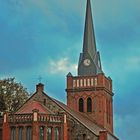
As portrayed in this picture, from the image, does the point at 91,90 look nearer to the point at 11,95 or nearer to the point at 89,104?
the point at 89,104

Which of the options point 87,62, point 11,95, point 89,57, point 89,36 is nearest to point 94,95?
point 87,62

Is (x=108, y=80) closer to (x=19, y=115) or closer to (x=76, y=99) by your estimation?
A: (x=76, y=99)

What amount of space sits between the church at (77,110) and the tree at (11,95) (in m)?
4.66

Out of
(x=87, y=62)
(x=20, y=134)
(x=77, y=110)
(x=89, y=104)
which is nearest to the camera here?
(x=20, y=134)

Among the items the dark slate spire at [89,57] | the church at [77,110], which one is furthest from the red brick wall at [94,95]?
the dark slate spire at [89,57]

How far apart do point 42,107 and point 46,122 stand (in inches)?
217

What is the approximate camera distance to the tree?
82875 mm

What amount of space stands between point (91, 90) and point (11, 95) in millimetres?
13298

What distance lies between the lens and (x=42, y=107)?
75.4 m

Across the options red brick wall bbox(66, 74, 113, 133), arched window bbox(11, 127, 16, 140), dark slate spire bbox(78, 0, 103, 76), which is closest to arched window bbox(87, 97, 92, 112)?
red brick wall bbox(66, 74, 113, 133)

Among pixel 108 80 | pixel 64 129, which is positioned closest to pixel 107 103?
pixel 108 80

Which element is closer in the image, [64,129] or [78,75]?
[64,129]

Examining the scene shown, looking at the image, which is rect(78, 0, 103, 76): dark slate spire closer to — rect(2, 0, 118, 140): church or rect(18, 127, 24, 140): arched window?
rect(2, 0, 118, 140): church

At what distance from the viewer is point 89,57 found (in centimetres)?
9169
